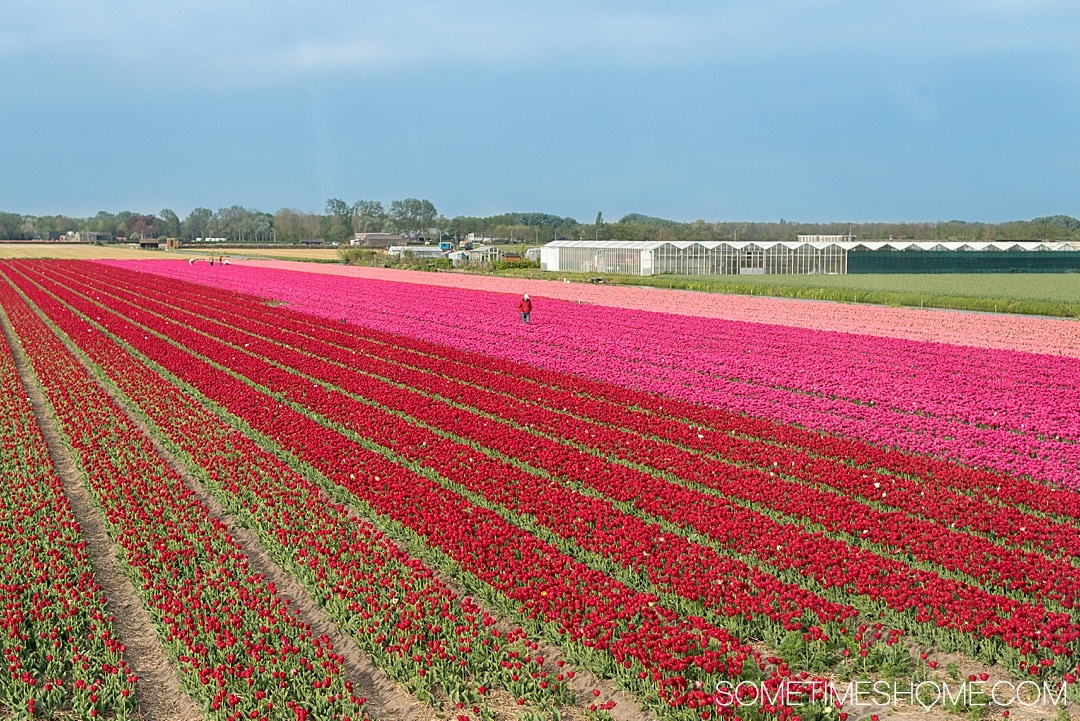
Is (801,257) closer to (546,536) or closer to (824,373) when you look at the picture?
(824,373)

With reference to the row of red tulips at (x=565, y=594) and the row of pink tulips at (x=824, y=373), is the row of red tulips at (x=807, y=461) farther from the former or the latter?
the row of red tulips at (x=565, y=594)

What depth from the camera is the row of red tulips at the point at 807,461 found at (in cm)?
1009

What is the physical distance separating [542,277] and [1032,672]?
6879 cm

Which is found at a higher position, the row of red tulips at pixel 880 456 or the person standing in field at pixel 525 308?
the person standing in field at pixel 525 308

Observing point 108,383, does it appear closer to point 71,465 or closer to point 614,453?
point 71,465

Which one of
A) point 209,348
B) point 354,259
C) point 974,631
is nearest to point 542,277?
point 354,259

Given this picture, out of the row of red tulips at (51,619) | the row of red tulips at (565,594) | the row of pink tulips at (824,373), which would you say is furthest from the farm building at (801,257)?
the row of red tulips at (51,619)

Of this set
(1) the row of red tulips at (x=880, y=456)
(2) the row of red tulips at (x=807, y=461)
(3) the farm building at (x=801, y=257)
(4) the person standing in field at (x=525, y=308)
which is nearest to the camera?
(2) the row of red tulips at (x=807, y=461)

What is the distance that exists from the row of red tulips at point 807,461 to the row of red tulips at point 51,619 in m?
7.30

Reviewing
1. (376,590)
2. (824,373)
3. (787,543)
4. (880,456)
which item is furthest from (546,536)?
(824,373)

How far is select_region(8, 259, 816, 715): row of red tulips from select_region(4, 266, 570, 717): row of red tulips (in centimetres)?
41

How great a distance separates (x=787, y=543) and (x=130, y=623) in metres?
6.27

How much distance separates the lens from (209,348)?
2631 cm

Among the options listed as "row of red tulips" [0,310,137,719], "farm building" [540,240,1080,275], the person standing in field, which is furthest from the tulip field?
"farm building" [540,240,1080,275]
